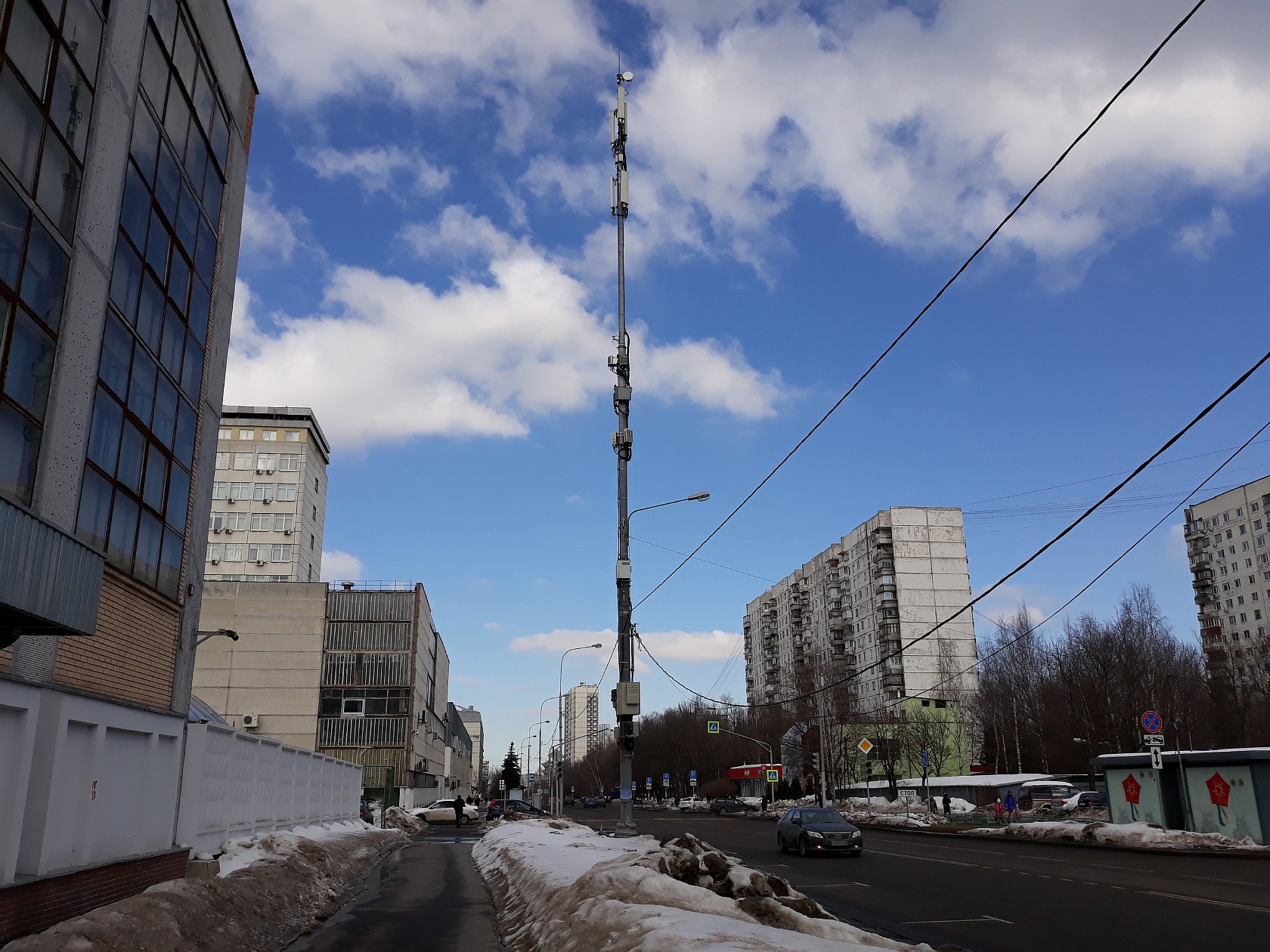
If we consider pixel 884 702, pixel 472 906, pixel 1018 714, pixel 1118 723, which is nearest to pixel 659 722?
pixel 884 702

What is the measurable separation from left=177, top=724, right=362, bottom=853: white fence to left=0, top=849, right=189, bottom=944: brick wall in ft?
7.22

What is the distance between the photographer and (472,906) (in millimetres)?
15695

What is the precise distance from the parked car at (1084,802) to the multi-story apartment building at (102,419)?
42978mm

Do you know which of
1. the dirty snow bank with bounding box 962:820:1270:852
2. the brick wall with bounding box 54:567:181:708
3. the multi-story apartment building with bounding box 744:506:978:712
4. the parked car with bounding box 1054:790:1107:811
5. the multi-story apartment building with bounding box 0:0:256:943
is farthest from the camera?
the multi-story apartment building with bounding box 744:506:978:712

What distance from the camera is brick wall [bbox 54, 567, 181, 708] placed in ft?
41.8

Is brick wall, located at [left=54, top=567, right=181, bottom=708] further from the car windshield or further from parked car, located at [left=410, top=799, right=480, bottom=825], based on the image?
parked car, located at [left=410, top=799, right=480, bottom=825]

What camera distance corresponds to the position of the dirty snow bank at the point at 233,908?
911 centimetres

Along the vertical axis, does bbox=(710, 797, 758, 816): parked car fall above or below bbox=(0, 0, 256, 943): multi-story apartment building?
below

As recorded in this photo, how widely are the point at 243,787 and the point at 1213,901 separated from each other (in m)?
19.3

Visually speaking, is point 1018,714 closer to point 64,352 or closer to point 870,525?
point 870,525

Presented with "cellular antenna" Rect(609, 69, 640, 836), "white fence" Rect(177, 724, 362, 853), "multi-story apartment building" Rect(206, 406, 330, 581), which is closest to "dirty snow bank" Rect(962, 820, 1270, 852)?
"cellular antenna" Rect(609, 69, 640, 836)

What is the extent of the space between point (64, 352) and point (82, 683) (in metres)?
4.40

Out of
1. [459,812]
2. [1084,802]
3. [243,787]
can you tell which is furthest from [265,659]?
[1084,802]

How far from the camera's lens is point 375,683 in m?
71.6
